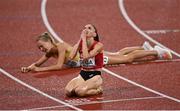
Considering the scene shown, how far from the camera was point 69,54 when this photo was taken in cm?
1024

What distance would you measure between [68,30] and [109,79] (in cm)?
314

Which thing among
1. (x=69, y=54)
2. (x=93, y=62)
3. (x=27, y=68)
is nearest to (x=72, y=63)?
(x=69, y=54)

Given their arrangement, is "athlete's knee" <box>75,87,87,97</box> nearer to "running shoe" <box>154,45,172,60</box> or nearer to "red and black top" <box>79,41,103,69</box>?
"red and black top" <box>79,41,103,69</box>

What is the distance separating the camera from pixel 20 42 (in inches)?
474

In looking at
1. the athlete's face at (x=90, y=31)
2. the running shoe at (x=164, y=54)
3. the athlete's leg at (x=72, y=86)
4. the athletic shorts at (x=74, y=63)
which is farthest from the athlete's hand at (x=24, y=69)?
the running shoe at (x=164, y=54)

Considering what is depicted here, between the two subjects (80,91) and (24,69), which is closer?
(80,91)

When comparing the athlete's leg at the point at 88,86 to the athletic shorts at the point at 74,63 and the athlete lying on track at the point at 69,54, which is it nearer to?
the athlete lying on track at the point at 69,54

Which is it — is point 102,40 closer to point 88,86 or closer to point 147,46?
point 147,46

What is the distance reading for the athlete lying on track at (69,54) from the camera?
33.0 feet

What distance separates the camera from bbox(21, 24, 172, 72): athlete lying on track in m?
10.1

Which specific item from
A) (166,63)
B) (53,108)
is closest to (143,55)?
(166,63)

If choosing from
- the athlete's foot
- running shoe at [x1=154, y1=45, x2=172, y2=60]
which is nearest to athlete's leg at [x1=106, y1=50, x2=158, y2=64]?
running shoe at [x1=154, y1=45, x2=172, y2=60]

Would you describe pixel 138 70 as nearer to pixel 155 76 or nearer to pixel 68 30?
pixel 155 76

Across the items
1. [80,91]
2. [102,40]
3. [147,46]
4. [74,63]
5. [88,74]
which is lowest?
[80,91]
